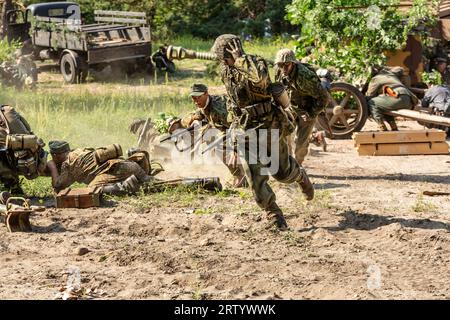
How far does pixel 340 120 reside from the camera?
1334cm

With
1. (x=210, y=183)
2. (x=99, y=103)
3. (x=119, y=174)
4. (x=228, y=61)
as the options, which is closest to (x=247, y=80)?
(x=228, y=61)

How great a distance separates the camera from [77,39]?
64.4 ft

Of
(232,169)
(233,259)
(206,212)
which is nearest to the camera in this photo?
(233,259)

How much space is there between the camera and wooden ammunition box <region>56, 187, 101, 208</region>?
9500 millimetres

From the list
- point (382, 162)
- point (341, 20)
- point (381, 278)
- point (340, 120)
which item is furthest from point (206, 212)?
point (341, 20)

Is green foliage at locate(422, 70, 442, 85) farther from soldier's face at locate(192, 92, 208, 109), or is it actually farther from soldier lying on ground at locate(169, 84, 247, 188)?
soldier's face at locate(192, 92, 208, 109)

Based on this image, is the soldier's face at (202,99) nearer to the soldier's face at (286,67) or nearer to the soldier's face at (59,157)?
the soldier's face at (286,67)

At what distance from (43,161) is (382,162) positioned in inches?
173

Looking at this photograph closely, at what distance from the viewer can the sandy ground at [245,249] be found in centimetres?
689

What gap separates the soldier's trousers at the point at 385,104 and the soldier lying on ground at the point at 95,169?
12.7ft

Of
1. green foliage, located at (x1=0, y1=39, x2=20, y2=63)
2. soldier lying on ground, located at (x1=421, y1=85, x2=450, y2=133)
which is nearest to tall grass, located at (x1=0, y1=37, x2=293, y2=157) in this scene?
green foliage, located at (x1=0, y1=39, x2=20, y2=63)

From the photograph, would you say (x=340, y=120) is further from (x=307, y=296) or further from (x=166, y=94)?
(x=307, y=296)

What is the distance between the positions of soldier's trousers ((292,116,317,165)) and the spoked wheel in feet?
8.21

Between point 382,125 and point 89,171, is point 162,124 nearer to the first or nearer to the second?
point 89,171
